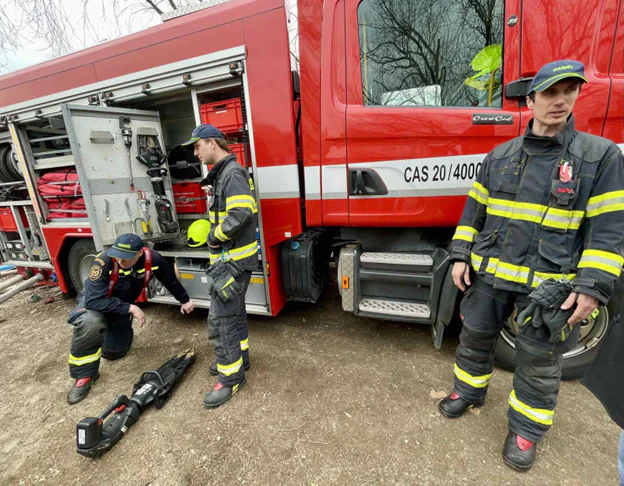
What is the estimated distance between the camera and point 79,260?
348 centimetres

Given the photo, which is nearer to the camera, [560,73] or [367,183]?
[560,73]

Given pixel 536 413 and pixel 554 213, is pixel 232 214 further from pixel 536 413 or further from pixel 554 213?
pixel 536 413

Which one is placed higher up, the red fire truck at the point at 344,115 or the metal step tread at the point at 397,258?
the red fire truck at the point at 344,115

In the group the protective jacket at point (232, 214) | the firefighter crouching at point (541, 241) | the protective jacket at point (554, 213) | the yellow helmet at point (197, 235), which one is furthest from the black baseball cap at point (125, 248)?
the protective jacket at point (554, 213)

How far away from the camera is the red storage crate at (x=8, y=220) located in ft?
12.2

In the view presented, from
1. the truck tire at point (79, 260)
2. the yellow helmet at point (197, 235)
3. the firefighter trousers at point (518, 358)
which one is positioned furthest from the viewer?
the truck tire at point (79, 260)

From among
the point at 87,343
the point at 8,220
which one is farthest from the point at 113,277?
the point at 8,220

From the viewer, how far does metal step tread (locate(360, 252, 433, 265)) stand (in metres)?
2.23

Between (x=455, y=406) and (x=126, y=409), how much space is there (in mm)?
2144

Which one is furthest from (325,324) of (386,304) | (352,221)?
(352,221)

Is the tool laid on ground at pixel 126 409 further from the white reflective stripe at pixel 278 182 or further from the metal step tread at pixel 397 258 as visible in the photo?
the metal step tread at pixel 397 258

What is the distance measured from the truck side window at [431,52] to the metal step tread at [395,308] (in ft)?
4.70

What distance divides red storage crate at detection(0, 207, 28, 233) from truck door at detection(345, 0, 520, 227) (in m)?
4.15

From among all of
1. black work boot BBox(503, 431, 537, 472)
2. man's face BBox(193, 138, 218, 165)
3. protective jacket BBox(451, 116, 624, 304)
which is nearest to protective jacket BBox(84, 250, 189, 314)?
man's face BBox(193, 138, 218, 165)
